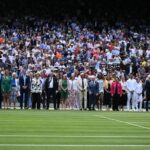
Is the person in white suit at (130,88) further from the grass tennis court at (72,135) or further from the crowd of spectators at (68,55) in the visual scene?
the grass tennis court at (72,135)

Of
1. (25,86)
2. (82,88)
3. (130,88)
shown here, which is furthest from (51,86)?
(130,88)

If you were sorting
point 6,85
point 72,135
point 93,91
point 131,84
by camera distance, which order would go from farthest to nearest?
1. point 131,84
2. point 93,91
3. point 6,85
4. point 72,135

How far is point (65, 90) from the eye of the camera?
3033cm

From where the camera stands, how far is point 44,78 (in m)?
31.2

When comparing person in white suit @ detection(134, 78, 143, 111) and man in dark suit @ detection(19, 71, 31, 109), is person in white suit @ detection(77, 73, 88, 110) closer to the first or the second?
man in dark suit @ detection(19, 71, 31, 109)

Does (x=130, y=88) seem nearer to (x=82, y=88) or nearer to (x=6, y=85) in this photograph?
(x=82, y=88)

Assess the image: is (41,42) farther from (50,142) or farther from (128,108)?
(50,142)

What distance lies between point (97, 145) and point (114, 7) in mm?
39350

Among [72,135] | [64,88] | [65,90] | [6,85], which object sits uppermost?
[6,85]

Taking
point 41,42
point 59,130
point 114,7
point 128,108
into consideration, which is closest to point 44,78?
point 128,108

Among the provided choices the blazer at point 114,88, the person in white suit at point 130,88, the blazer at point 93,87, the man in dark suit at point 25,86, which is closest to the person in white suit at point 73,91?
the blazer at point 93,87

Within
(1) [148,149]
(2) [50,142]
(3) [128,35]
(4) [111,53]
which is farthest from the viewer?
(3) [128,35]

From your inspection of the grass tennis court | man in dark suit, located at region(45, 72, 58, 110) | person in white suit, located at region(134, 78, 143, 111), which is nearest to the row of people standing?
man in dark suit, located at region(45, 72, 58, 110)

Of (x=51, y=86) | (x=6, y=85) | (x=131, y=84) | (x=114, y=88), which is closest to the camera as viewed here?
(x=6, y=85)
